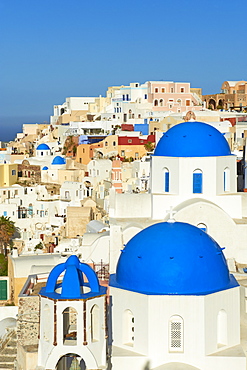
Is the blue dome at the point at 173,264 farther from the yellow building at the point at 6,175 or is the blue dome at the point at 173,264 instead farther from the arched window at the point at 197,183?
the yellow building at the point at 6,175

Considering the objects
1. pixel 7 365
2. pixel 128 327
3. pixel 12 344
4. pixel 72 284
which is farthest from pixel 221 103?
pixel 72 284

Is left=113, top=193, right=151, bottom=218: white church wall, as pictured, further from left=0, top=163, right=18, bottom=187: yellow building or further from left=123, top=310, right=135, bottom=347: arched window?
left=0, top=163, right=18, bottom=187: yellow building

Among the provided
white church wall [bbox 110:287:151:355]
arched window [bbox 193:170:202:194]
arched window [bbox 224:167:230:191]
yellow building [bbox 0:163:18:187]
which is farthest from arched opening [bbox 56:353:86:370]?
yellow building [bbox 0:163:18:187]

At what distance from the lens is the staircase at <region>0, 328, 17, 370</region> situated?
1788cm

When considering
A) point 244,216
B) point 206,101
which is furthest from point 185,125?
point 206,101

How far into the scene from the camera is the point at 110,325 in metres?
14.3

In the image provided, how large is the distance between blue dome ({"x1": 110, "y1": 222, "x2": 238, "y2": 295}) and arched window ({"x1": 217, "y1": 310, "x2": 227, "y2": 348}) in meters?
0.54

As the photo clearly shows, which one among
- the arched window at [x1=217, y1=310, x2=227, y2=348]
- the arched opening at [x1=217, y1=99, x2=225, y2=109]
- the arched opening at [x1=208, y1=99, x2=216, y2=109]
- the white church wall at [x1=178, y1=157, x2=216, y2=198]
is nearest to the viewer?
the arched window at [x1=217, y1=310, x2=227, y2=348]

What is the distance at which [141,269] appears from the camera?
13883mm

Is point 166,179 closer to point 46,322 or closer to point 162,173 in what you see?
point 162,173

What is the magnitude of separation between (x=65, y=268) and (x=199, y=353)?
305cm

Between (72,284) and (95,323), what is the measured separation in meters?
1.10

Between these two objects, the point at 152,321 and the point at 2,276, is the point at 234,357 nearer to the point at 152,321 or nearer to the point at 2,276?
the point at 152,321

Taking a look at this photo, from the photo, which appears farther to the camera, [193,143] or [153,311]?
[193,143]
